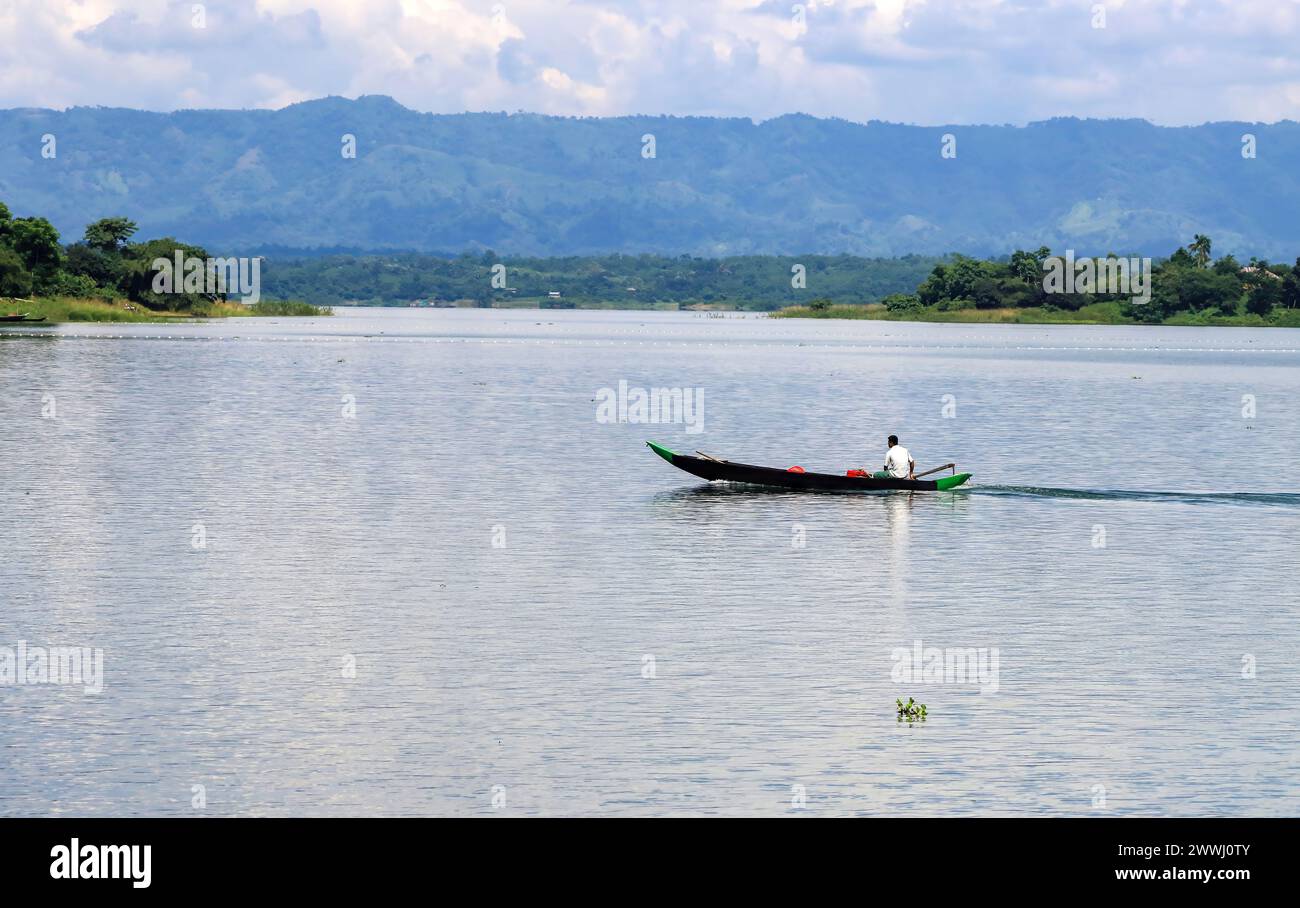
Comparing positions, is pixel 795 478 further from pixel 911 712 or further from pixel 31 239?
pixel 31 239

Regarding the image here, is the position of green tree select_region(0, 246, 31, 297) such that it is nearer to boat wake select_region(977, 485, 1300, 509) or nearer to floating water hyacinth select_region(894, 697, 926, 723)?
boat wake select_region(977, 485, 1300, 509)

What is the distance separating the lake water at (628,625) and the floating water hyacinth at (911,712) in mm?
330

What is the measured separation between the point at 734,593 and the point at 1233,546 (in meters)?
15.4

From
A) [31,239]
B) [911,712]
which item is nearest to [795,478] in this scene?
[911,712]

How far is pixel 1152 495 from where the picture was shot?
194ft

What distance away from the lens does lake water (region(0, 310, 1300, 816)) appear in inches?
953

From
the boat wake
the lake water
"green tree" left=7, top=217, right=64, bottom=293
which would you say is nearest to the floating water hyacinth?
the lake water

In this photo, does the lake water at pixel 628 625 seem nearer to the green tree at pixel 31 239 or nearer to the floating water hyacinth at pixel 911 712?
the floating water hyacinth at pixel 911 712

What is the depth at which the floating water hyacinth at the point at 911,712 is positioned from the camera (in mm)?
27219

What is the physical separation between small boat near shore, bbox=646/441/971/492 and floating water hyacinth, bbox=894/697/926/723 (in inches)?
1099

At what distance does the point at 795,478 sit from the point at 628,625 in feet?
74.0

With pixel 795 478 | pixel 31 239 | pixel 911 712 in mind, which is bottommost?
pixel 911 712
